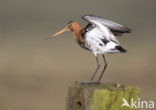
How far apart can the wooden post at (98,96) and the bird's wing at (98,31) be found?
46 centimetres

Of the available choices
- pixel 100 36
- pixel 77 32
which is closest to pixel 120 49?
pixel 100 36

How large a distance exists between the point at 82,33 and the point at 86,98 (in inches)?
29.3

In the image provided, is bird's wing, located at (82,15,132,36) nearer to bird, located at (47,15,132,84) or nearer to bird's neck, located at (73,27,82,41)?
bird, located at (47,15,132,84)

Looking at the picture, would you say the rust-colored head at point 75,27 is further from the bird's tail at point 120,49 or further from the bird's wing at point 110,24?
the bird's tail at point 120,49

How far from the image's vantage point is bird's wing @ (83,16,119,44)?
207 inches

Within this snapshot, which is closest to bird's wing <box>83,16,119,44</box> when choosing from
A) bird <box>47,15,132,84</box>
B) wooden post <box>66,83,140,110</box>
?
bird <box>47,15,132,84</box>

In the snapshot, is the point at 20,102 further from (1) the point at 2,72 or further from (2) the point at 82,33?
(2) the point at 82,33

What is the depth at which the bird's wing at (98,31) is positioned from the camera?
526 cm

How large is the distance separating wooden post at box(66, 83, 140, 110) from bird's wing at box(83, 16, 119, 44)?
1.49 ft

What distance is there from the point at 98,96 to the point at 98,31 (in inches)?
27.0

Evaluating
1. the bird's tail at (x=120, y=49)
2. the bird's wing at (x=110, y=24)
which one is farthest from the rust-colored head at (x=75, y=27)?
the bird's tail at (x=120, y=49)

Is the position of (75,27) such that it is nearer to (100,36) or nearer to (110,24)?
(100,36)

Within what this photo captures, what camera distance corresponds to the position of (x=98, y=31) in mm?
5348

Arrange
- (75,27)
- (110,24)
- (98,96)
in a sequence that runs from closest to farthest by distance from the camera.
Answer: (98,96) < (110,24) < (75,27)
